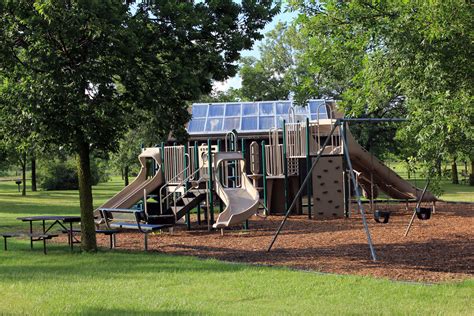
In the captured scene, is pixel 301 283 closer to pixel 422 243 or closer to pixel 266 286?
pixel 266 286

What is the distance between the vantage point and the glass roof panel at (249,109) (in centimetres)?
3142

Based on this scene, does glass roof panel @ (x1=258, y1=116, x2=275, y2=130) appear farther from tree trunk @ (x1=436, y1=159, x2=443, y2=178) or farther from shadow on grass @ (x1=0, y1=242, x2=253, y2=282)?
tree trunk @ (x1=436, y1=159, x2=443, y2=178)

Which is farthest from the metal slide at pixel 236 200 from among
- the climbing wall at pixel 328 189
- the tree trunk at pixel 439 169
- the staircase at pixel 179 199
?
the tree trunk at pixel 439 169

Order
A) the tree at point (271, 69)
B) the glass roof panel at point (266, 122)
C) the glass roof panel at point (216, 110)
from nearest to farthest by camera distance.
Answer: the glass roof panel at point (266, 122)
the glass roof panel at point (216, 110)
the tree at point (271, 69)

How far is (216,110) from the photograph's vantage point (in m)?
32.0

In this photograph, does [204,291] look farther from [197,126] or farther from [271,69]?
[271,69]

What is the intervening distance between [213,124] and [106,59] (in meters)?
19.7

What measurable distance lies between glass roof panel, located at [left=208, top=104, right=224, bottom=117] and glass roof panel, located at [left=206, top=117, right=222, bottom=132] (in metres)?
0.46

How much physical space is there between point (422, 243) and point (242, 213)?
14.5 feet

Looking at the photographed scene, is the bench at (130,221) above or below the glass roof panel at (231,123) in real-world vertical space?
below

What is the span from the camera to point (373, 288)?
325 inches

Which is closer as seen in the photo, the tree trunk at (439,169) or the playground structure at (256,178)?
the tree trunk at (439,169)

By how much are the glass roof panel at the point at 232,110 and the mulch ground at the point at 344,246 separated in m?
12.1

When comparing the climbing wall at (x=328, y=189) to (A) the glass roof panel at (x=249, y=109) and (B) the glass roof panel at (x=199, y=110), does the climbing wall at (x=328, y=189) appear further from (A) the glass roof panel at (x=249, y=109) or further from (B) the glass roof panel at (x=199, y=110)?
(B) the glass roof panel at (x=199, y=110)
